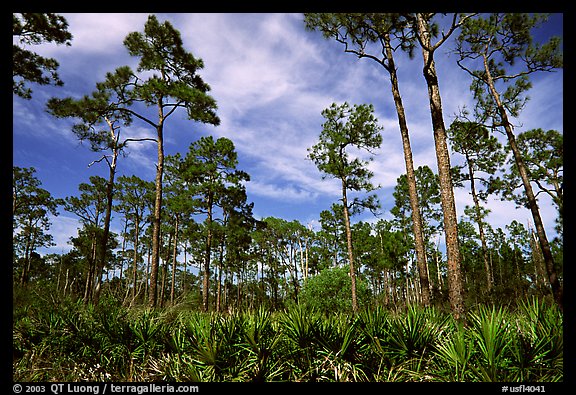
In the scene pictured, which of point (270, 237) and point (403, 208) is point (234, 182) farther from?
point (403, 208)

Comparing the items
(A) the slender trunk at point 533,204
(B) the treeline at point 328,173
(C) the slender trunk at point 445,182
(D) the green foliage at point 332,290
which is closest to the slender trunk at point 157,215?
(B) the treeline at point 328,173

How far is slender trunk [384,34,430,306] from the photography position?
33.0ft

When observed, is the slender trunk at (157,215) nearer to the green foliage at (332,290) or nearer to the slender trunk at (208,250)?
the slender trunk at (208,250)

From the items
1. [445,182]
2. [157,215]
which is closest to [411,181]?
[445,182]

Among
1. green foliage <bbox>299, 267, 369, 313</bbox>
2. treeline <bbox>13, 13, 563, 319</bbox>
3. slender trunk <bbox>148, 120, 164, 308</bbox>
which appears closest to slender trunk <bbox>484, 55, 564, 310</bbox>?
treeline <bbox>13, 13, 563, 319</bbox>

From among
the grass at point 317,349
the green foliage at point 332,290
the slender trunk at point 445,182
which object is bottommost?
the green foliage at point 332,290

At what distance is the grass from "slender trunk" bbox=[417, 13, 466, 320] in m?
1.43

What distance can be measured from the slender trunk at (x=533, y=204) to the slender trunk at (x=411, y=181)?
516 centimetres

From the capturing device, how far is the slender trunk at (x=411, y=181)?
33.0 ft

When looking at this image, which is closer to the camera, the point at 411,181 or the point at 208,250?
the point at 411,181

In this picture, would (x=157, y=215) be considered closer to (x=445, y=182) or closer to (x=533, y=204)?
(x=445, y=182)

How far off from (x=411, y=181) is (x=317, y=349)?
8386mm

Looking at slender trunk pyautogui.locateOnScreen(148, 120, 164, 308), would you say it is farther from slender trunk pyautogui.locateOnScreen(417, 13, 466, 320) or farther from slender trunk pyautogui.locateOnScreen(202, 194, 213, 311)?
slender trunk pyautogui.locateOnScreen(417, 13, 466, 320)

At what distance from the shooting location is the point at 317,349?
4.35 m
